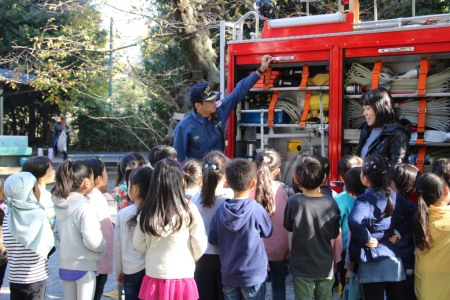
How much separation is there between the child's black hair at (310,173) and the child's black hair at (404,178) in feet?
1.82

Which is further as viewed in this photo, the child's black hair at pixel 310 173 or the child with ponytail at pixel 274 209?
the child with ponytail at pixel 274 209

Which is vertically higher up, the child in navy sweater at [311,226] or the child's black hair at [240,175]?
the child's black hair at [240,175]

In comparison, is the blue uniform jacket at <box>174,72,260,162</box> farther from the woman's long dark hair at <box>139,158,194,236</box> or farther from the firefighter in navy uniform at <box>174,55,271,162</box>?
the woman's long dark hair at <box>139,158,194,236</box>

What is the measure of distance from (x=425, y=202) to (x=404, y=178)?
0.29m

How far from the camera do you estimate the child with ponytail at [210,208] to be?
11.9ft

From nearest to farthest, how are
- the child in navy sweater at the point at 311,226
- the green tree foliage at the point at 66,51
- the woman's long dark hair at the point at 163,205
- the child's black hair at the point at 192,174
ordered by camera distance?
1. the woman's long dark hair at the point at 163,205
2. the child in navy sweater at the point at 311,226
3. the child's black hair at the point at 192,174
4. the green tree foliage at the point at 66,51

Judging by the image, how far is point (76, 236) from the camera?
362 cm

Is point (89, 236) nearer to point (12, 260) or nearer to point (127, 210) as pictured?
point (127, 210)

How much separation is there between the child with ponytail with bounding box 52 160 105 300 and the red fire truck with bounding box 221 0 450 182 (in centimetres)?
243

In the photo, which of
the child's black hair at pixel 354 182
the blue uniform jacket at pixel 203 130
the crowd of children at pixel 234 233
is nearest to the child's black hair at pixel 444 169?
the crowd of children at pixel 234 233

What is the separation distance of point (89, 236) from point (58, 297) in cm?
195

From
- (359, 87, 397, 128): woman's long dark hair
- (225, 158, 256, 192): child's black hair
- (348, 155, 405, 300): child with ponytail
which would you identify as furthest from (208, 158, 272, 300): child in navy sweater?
(359, 87, 397, 128): woman's long dark hair

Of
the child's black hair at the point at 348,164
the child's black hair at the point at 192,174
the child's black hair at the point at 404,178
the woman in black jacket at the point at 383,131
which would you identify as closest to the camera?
the child's black hair at the point at 404,178

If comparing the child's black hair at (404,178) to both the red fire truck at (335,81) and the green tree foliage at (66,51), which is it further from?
the green tree foliage at (66,51)
